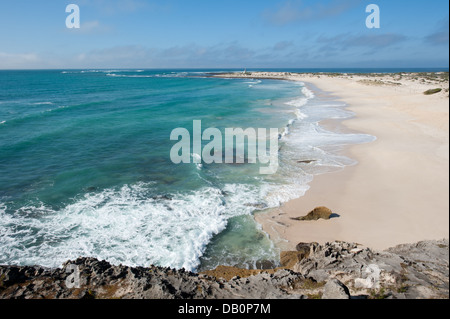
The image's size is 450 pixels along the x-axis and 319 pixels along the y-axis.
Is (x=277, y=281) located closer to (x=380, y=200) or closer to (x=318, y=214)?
(x=318, y=214)

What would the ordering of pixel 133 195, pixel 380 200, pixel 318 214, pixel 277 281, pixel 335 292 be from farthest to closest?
pixel 133 195
pixel 380 200
pixel 318 214
pixel 277 281
pixel 335 292

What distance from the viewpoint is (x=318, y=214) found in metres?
12.2

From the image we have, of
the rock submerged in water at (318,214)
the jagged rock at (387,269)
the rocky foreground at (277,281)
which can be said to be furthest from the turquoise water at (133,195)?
the jagged rock at (387,269)

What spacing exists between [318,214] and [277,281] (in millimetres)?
6209

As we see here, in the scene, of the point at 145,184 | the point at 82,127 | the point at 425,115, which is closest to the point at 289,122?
the point at 425,115

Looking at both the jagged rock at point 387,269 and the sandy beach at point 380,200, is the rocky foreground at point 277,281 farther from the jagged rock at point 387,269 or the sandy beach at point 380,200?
the sandy beach at point 380,200

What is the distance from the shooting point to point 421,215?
38.5 ft

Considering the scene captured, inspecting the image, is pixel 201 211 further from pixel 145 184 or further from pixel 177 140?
pixel 177 140

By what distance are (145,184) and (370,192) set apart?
41.9 ft

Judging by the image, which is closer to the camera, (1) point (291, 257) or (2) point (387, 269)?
(2) point (387, 269)

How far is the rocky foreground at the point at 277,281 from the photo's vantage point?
6.16 meters

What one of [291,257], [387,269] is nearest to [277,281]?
[387,269]

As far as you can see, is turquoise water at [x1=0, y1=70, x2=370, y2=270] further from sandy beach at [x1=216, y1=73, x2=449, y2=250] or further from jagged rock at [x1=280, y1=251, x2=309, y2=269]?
sandy beach at [x1=216, y1=73, x2=449, y2=250]
